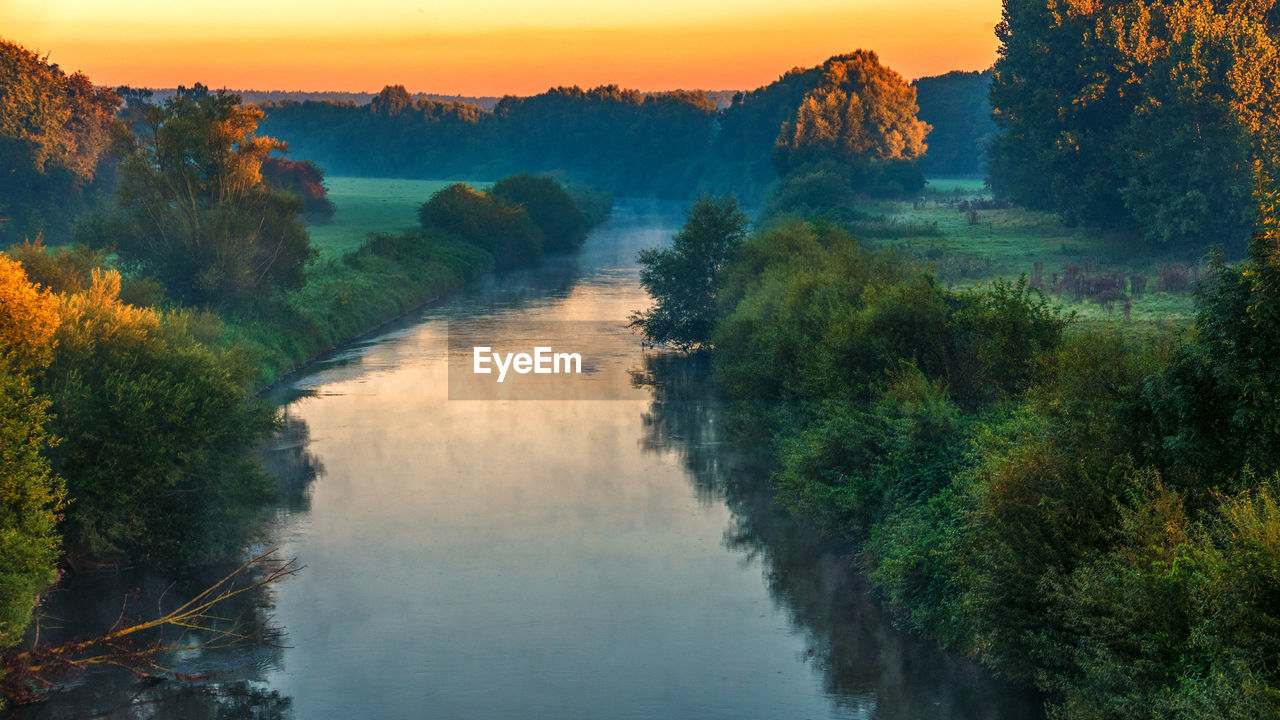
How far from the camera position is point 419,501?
32.4 meters

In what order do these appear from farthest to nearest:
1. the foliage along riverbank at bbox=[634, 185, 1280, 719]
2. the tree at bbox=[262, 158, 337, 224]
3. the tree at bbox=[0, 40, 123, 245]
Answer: the tree at bbox=[262, 158, 337, 224], the tree at bbox=[0, 40, 123, 245], the foliage along riverbank at bbox=[634, 185, 1280, 719]

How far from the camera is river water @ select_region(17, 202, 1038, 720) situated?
802 inches

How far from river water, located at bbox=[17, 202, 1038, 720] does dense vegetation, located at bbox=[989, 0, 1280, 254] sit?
→ 31.1 m

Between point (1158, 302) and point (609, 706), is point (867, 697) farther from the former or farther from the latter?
point (1158, 302)

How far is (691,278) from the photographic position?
54906mm

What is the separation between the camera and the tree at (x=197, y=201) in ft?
161

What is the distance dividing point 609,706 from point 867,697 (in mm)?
4702

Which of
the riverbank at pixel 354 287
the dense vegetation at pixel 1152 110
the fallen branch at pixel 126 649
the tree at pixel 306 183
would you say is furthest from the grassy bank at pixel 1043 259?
the tree at pixel 306 183

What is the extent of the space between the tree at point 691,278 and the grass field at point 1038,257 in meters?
10.6

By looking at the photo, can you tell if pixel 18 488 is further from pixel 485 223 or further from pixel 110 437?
pixel 485 223

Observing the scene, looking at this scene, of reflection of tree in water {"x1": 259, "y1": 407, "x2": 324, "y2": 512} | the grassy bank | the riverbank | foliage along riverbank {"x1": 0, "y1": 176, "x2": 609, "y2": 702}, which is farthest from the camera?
the riverbank

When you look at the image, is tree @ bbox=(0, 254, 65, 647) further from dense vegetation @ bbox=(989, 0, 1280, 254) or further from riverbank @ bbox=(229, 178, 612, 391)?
dense vegetation @ bbox=(989, 0, 1280, 254)

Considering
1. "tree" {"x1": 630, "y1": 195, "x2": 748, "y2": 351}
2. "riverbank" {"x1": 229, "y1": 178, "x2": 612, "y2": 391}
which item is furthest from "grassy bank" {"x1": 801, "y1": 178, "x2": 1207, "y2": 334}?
"riverbank" {"x1": 229, "y1": 178, "x2": 612, "y2": 391}

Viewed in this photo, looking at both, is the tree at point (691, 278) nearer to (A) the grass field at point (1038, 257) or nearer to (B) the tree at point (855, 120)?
(A) the grass field at point (1038, 257)
